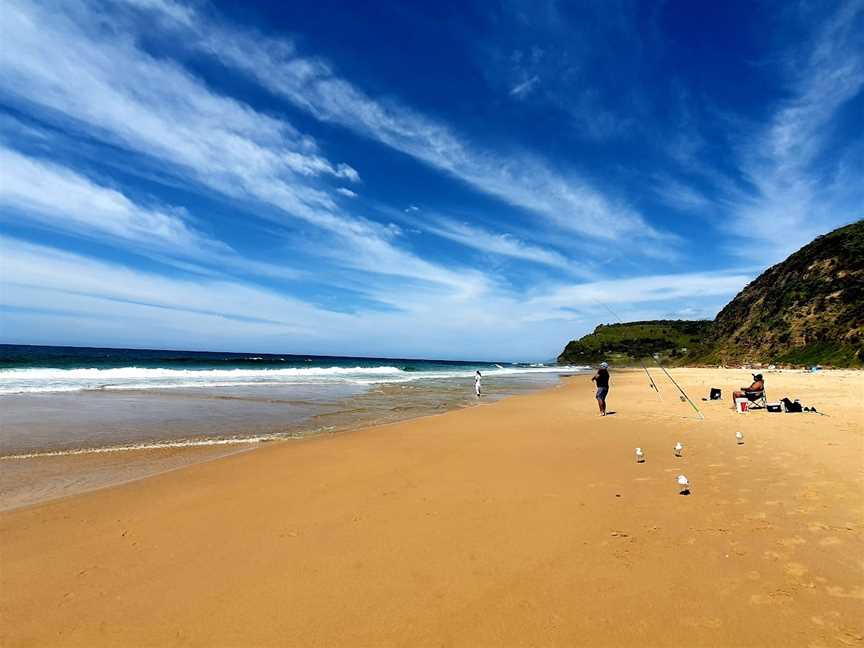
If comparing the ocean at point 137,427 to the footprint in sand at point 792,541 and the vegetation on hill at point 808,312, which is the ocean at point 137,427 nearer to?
the footprint in sand at point 792,541

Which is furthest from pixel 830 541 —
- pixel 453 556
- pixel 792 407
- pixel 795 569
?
pixel 792 407

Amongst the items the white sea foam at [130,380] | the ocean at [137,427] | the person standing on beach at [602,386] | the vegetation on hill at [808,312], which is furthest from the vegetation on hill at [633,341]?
the ocean at [137,427]

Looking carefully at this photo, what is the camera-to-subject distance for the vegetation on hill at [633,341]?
389 ft

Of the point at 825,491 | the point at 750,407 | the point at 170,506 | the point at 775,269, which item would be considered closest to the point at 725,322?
the point at 775,269

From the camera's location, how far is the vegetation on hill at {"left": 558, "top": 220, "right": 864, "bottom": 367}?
4050 centimetres

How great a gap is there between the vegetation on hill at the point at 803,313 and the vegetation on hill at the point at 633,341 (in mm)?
48127

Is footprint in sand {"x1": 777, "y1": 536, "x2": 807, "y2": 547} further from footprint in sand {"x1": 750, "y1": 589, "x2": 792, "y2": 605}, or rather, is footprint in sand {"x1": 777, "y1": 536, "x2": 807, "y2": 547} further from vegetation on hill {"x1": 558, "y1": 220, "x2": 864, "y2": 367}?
vegetation on hill {"x1": 558, "y1": 220, "x2": 864, "y2": 367}

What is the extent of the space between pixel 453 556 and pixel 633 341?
444 feet

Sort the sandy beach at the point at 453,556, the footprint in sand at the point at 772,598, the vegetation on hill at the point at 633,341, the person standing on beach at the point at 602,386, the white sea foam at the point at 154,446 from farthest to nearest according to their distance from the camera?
the vegetation on hill at the point at 633,341 < the person standing on beach at the point at 602,386 < the white sea foam at the point at 154,446 < the footprint in sand at the point at 772,598 < the sandy beach at the point at 453,556

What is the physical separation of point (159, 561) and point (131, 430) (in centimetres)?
975

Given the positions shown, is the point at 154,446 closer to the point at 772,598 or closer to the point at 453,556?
the point at 453,556

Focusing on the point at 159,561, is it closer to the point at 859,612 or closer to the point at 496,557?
the point at 496,557

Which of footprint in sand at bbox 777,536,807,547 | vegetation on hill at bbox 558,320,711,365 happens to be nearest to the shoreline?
footprint in sand at bbox 777,536,807,547

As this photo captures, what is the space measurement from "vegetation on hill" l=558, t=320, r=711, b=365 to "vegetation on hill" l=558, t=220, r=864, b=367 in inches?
1895
